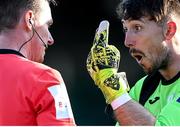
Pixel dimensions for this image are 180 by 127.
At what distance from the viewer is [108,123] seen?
6.30 m

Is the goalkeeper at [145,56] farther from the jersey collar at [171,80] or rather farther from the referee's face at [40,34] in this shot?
the referee's face at [40,34]

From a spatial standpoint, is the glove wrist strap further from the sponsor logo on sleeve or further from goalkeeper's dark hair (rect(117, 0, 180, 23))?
the sponsor logo on sleeve

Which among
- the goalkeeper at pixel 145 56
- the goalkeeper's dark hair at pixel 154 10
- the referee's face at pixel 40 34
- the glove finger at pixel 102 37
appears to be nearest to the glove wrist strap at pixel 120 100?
the goalkeeper at pixel 145 56

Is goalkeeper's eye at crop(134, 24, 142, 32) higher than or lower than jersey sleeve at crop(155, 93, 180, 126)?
higher

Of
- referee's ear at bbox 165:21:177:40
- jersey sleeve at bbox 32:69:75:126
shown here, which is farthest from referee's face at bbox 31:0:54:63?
referee's ear at bbox 165:21:177:40

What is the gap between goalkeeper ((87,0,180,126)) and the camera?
2.79 metres

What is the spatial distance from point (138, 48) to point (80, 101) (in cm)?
371

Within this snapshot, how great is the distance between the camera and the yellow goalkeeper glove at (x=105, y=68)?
2800 millimetres

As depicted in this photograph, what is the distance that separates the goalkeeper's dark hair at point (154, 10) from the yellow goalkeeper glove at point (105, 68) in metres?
0.17

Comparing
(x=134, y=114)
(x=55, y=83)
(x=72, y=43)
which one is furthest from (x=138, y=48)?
(x=72, y=43)

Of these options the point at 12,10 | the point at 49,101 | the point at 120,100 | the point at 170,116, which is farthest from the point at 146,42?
the point at 49,101

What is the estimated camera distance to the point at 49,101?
206 centimetres

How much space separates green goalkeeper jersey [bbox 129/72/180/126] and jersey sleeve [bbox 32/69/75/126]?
544mm

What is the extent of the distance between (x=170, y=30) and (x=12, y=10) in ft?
2.97
